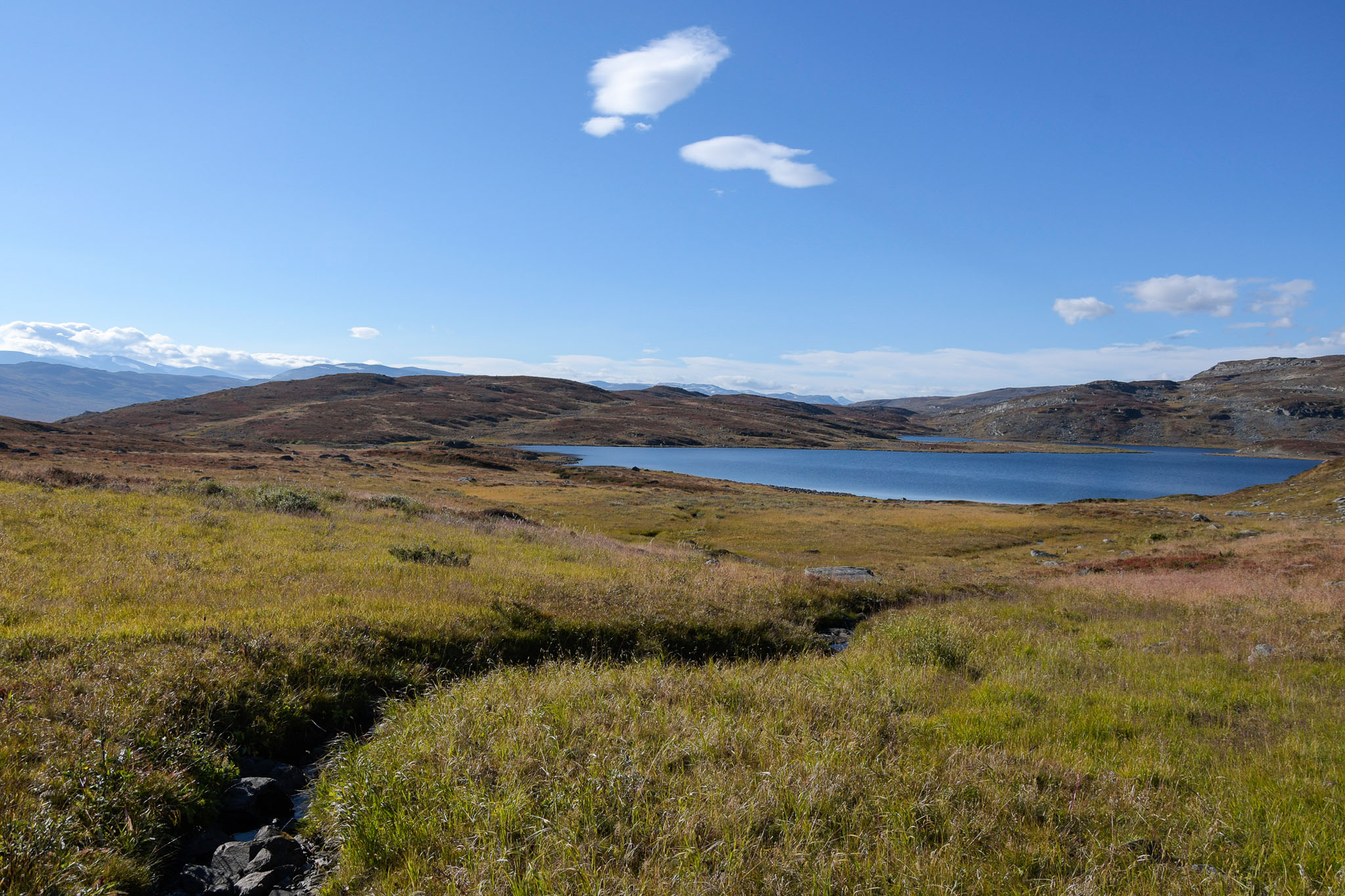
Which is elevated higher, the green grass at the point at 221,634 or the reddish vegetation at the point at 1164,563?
the green grass at the point at 221,634

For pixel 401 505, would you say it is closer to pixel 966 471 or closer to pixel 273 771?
pixel 273 771

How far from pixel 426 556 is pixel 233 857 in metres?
11.2

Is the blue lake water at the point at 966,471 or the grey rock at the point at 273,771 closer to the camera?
the grey rock at the point at 273,771

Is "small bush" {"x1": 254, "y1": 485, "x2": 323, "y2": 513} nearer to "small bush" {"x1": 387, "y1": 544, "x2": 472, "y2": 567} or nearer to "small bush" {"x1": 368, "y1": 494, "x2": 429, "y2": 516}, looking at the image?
"small bush" {"x1": 368, "y1": 494, "x2": 429, "y2": 516}

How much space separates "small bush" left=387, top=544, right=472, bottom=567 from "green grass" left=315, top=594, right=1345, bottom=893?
25.9 feet

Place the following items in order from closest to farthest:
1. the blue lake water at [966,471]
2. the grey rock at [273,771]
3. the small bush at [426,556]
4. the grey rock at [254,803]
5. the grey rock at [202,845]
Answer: the grey rock at [202,845], the grey rock at [254,803], the grey rock at [273,771], the small bush at [426,556], the blue lake water at [966,471]

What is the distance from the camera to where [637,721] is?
6.96 m

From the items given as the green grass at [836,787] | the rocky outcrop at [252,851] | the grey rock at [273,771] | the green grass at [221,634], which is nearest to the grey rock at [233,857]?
the rocky outcrop at [252,851]

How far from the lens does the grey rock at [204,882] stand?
5.14 meters

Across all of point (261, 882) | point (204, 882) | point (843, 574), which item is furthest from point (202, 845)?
point (843, 574)

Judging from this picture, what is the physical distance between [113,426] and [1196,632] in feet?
693

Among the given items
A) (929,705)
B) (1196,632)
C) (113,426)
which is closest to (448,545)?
→ (929,705)

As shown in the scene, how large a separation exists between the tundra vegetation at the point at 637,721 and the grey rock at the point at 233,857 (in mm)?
388

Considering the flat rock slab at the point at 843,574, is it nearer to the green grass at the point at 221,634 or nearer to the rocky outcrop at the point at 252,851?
the green grass at the point at 221,634
